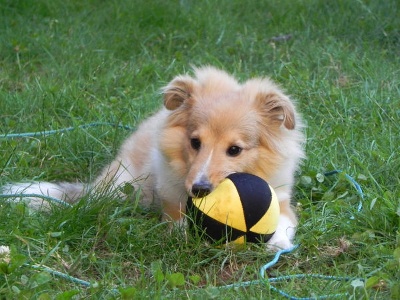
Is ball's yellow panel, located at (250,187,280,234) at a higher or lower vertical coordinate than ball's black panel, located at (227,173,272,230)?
lower

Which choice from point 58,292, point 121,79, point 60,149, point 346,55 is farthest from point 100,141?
point 346,55

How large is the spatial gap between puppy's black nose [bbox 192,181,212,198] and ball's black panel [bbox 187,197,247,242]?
0.07m

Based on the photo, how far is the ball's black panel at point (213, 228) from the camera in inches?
164

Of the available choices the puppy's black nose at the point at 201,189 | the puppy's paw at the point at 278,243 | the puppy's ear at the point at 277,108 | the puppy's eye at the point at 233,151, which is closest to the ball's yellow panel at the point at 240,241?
the puppy's paw at the point at 278,243

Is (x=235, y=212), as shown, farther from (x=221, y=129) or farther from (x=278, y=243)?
(x=221, y=129)

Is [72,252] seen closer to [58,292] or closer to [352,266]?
[58,292]

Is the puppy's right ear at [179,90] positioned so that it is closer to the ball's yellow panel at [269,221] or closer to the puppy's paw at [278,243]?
the ball's yellow panel at [269,221]

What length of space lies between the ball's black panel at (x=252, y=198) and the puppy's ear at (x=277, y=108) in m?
0.49

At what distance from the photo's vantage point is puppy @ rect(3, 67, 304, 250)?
442cm

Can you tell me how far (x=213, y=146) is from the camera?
4.42 meters

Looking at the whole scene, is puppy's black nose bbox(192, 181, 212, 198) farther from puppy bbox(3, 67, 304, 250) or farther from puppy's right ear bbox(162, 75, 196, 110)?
puppy's right ear bbox(162, 75, 196, 110)

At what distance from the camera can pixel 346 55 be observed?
7.32m

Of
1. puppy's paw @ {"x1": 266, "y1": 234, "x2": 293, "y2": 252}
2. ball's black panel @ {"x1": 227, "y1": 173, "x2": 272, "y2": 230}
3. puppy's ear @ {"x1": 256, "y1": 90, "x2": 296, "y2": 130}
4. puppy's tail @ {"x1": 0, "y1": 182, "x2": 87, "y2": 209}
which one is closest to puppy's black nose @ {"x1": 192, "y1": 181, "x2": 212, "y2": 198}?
ball's black panel @ {"x1": 227, "y1": 173, "x2": 272, "y2": 230}

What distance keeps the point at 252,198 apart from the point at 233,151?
0.38 metres
